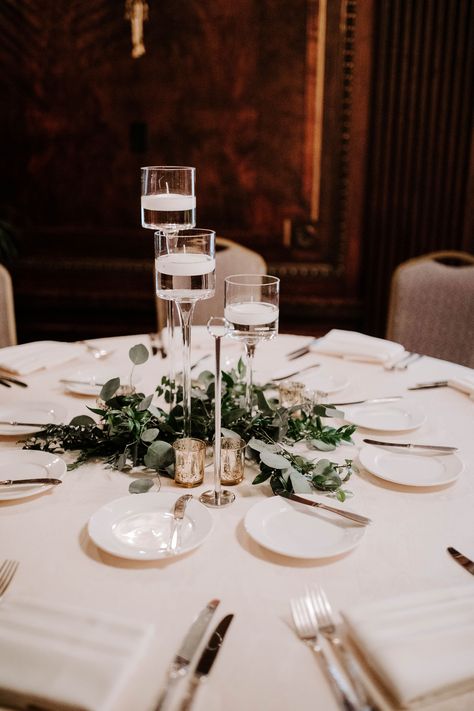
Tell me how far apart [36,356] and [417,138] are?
2.40 m

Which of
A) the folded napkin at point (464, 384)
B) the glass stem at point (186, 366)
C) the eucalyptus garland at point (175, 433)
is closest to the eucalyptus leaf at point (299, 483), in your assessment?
the eucalyptus garland at point (175, 433)

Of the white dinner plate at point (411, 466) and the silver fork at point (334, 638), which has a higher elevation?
the silver fork at point (334, 638)

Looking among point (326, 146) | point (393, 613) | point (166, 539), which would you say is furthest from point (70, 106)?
point (393, 613)

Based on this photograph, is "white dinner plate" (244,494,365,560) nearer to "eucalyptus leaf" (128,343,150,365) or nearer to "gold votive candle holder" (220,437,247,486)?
"gold votive candle holder" (220,437,247,486)

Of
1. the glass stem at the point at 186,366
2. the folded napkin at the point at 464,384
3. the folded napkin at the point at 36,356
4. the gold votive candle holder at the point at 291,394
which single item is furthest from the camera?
the folded napkin at the point at 36,356

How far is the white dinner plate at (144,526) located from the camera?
3.26ft

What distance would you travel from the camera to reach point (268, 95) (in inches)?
135

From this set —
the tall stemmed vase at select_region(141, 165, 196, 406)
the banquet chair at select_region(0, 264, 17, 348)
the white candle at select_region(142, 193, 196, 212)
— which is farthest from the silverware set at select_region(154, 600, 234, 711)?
the banquet chair at select_region(0, 264, 17, 348)

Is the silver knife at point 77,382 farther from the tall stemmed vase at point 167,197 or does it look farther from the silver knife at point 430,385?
the silver knife at point 430,385

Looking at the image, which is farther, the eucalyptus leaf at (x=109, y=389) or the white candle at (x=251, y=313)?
the eucalyptus leaf at (x=109, y=389)

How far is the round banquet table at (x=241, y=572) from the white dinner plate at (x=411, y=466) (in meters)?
0.02

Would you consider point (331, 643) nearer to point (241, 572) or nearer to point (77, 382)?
point (241, 572)

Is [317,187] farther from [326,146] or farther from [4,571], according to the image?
[4,571]

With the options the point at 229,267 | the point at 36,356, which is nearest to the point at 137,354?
the point at 36,356
